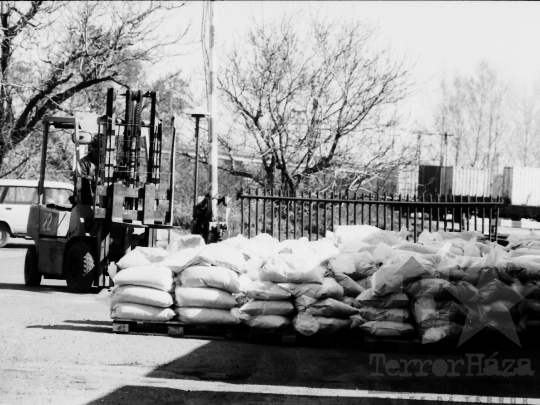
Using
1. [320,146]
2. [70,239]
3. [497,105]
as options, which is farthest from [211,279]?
[497,105]

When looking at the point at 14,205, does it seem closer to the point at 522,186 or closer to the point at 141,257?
the point at 141,257

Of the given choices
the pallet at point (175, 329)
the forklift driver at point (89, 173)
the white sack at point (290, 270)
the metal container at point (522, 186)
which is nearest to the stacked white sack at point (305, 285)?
the white sack at point (290, 270)

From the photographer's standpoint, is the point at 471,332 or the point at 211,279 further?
the point at 211,279

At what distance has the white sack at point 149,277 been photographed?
26.3 feet

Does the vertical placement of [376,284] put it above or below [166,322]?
above

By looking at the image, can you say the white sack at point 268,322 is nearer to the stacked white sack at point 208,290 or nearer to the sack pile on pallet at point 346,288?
the sack pile on pallet at point 346,288

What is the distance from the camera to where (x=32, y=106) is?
24.4m

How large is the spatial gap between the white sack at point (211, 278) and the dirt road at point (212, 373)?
1.98 ft

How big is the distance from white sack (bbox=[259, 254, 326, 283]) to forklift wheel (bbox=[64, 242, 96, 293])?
4.77 metres

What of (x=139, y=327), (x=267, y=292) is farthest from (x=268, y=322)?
(x=139, y=327)

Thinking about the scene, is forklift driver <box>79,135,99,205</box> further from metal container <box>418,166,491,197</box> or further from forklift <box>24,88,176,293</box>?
metal container <box>418,166,491,197</box>

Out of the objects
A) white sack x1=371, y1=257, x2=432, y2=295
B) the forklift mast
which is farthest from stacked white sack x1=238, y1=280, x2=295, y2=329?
the forklift mast

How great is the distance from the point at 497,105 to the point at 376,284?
172 feet

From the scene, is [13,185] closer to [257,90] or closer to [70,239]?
[257,90]
